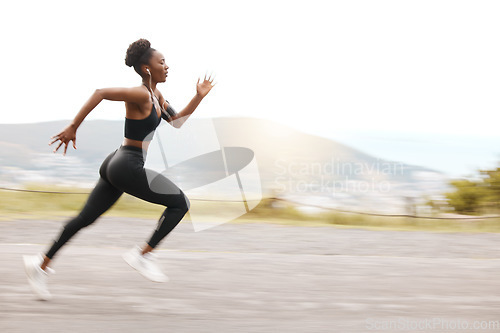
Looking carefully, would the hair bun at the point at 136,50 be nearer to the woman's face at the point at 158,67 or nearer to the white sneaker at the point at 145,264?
the woman's face at the point at 158,67

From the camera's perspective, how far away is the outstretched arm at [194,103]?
14.7ft

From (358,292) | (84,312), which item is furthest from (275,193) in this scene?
(84,312)

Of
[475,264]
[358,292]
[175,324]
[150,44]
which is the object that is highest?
[150,44]

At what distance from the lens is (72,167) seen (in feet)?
38.4

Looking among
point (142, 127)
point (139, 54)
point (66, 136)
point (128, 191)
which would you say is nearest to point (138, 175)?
point (128, 191)

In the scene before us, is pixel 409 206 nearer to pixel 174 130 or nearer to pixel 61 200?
pixel 61 200

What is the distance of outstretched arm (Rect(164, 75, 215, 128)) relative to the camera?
448 centimetres

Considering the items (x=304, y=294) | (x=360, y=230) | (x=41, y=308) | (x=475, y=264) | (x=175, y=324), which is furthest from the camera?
(x=360, y=230)

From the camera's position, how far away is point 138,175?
4.08 metres

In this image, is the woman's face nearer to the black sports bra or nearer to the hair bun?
the hair bun

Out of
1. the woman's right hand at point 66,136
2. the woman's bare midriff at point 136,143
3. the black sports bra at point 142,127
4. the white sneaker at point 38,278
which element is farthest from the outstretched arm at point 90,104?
the white sneaker at point 38,278

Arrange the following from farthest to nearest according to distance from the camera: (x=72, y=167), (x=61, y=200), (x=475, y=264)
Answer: (x=72, y=167) < (x=61, y=200) < (x=475, y=264)

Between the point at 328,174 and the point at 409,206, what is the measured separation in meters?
1.95

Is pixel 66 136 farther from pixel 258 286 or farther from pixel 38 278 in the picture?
pixel 258 286
